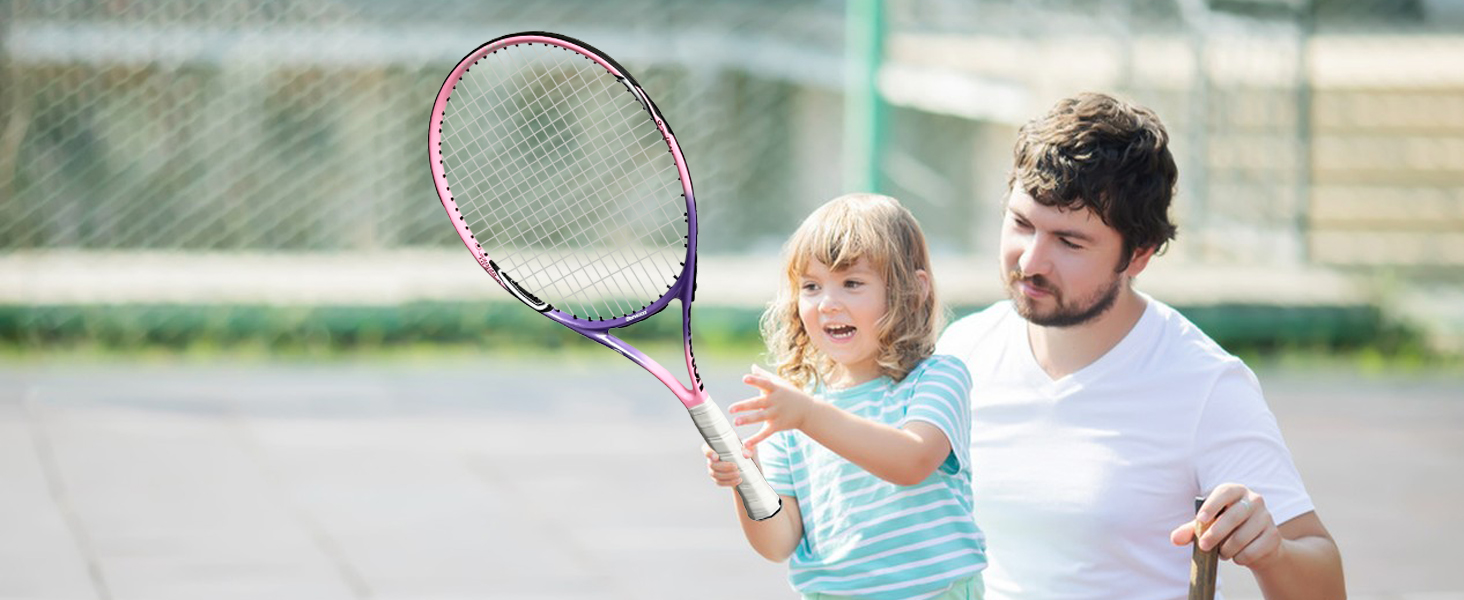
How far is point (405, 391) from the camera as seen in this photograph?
27.1ft

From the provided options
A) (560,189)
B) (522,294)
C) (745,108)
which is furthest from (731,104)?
(522,294)

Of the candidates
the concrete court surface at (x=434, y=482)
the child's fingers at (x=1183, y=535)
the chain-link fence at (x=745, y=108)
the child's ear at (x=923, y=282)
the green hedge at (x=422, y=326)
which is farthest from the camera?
the chain-link fence at (x=745, y=108)

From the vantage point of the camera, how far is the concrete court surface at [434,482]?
5609mm

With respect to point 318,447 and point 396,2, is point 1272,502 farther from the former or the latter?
point 396,2

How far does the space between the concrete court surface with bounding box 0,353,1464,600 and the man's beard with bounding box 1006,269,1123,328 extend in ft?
9.14

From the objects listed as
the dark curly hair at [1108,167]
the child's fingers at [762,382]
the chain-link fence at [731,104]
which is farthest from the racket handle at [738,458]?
the chain-link fence at [731,104]

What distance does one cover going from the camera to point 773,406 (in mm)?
2381

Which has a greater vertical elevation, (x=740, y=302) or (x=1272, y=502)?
(x=1272, y=502)

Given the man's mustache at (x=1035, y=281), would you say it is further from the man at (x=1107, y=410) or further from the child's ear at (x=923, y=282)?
the child's ear at (x=923, y=282)

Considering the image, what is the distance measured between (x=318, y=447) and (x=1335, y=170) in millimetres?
Answer: 6371

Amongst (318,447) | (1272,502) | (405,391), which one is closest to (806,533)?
(1272,502)

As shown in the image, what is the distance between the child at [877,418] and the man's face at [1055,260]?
0.13 metres

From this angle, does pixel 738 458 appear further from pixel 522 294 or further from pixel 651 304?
pixel 522 294

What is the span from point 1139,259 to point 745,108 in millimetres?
9321
